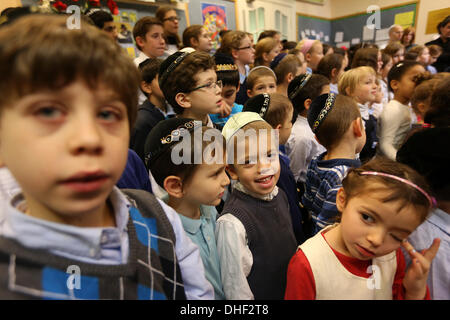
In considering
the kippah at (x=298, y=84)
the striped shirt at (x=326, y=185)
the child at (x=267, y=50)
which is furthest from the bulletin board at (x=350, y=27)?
the striped shirt at (x=326, y=185)

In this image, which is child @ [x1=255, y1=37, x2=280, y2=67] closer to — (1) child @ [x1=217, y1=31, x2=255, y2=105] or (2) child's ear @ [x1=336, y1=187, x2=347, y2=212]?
(1) child @ [x1=217, y1=31, x2=255, y2=105]

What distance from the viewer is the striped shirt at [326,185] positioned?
1.23m

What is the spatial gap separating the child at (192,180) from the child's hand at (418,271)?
0.65 metres

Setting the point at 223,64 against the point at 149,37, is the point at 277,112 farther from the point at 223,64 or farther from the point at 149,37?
the point at 149,37

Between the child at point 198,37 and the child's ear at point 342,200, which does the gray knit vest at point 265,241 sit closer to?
the child's ear at point 342,200

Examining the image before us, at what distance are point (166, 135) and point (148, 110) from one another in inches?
35.2

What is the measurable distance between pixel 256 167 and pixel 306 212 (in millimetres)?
895

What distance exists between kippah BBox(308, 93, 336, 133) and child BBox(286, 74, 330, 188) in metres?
0.35

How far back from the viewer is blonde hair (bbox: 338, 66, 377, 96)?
2.26 metres

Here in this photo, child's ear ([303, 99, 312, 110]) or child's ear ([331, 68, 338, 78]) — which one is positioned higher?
child's ear ([331, 68, 338, 78])

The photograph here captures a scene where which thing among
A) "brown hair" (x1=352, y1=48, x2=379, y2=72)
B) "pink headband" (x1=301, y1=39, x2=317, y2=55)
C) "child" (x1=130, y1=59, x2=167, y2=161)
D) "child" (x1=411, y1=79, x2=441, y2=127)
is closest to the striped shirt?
"child" (x1=411, y1=79, x2=441, y2=127)

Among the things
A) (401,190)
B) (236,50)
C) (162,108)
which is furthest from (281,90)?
(401,190)

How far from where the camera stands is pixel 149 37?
2512 millimetres

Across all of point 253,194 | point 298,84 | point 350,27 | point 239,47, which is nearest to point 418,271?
point 253,194
